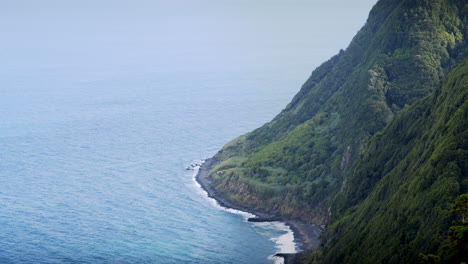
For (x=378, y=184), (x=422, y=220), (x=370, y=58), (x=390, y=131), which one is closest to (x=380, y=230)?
(x=422, y=220)

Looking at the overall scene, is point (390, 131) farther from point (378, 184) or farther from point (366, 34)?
point (366, 34)

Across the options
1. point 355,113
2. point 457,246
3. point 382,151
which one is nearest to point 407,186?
point 382,151

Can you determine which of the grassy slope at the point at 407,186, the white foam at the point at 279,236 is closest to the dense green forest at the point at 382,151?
the grassy slope at the point at 407,186

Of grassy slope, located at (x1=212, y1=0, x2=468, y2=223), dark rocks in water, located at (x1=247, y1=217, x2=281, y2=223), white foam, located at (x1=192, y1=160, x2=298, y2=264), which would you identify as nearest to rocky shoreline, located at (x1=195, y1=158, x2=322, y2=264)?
dark rocks in water, located at (x1=247, y1=217, x2=281, y2=223)

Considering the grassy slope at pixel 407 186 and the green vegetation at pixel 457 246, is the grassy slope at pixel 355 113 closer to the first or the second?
the grassy slope at pixel 407 186

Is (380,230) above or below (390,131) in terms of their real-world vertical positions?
below

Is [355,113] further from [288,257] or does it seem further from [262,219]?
[288,257]
